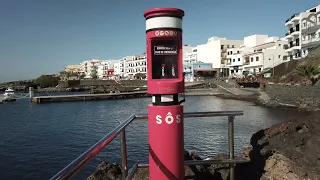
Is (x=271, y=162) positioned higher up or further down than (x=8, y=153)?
higher up

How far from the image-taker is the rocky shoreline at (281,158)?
171 inches

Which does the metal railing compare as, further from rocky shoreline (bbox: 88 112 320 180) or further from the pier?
the pier

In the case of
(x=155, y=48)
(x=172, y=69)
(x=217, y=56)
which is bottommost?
(x=172, y=69)

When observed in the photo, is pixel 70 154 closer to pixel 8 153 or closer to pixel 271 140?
pixel 8 153

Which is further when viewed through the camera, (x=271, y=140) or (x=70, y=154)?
(x=70, y=154)

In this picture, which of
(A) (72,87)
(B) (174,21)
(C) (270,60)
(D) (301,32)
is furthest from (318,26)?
(A) (72,87)

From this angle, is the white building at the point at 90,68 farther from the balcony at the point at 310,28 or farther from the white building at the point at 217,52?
the balcony at the point at 310,28

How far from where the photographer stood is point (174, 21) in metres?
3.27

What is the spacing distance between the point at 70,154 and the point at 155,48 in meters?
15.3

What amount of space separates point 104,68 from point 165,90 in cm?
14067

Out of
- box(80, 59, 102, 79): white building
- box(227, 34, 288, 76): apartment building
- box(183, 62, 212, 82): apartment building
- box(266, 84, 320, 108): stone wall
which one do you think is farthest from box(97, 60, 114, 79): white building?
box(266, 84, 320, 108): stone wall

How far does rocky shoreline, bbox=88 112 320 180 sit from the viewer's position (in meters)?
4.36

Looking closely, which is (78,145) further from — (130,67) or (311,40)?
(130,67)

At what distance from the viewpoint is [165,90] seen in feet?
10.4
